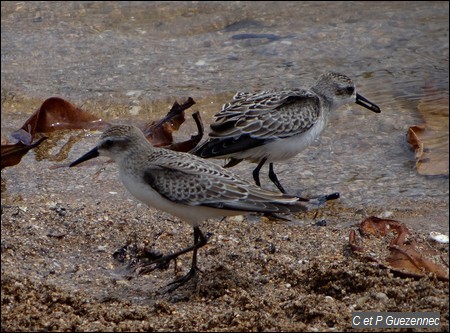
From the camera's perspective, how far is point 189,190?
17.1 feet

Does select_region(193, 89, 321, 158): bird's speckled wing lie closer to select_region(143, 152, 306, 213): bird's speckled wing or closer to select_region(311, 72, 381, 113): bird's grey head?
select_region(311, 72, 381, 113): bird's grey head

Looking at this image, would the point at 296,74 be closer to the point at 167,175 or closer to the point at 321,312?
the point at 167,175

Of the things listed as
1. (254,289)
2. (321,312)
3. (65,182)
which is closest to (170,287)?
(254,289)

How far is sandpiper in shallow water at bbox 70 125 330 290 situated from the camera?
5.18 meters

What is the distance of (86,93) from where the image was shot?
8617mm

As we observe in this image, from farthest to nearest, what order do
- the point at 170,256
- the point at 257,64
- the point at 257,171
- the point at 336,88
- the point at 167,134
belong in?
the point at 257,64, the point at 336,88, the point at 167,134, the point at 257,171, the point at 170,256

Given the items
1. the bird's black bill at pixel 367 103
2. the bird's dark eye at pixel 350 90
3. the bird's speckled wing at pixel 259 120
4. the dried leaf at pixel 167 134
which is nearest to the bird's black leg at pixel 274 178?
the bird's speckled wing at pixel 259 120

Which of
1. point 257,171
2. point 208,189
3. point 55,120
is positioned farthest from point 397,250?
point 55,120

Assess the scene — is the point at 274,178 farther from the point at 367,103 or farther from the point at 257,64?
the point at 257,64

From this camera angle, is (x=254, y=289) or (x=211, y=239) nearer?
(x=254, y=289)

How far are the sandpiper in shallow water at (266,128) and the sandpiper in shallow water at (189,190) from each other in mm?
1142

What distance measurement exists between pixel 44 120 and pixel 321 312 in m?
3.80

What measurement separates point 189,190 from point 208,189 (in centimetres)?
11

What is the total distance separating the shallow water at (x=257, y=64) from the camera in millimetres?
7273
